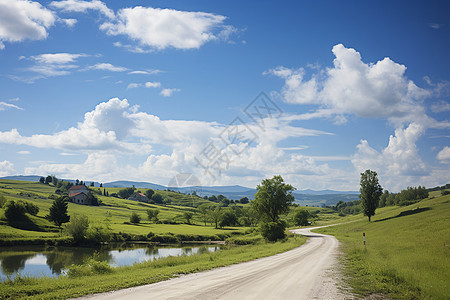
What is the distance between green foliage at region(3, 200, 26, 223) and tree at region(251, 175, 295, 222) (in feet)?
180

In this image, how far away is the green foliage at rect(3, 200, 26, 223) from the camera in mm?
68125

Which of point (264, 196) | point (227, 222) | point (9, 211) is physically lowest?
point (227, 222)

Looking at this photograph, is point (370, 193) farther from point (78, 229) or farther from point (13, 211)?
point (13, 211)

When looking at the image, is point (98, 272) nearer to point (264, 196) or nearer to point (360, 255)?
point (360, 255)

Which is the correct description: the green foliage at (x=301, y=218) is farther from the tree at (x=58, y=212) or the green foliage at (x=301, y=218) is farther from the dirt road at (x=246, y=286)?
the dirt road at (x=246, y=286)

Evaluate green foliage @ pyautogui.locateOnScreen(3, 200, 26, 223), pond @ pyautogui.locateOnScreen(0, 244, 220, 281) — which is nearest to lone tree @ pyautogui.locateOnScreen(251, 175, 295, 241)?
pond @ pyautogui.locateOnScreen(0, 244, 220, 281)

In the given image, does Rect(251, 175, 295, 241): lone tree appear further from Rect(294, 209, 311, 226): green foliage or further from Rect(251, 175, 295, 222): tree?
Rect(294, 209, 311, 226): green foliage

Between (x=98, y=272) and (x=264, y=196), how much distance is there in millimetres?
42714

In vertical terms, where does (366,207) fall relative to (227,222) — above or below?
above

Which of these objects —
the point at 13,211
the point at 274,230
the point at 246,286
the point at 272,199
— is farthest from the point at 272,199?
the point at 13,211

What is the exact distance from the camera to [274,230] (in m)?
52.2

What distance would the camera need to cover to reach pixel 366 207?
242ft

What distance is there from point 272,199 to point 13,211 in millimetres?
59493

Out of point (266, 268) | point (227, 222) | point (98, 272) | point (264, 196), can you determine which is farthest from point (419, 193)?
point (98, 272)
